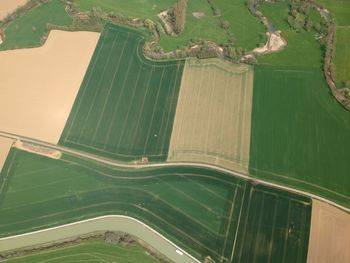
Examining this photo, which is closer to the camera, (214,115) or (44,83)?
(214,115)

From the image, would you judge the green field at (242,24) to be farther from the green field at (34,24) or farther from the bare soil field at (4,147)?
the bare soil field at (4,147)

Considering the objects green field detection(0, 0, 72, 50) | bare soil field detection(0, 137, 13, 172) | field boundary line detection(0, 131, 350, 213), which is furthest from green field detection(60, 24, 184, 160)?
green field detection(0, 0, 72, 50)

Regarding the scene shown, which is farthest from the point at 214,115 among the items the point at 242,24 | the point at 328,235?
the point at 328,235

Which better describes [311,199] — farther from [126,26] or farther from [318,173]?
[126,26]

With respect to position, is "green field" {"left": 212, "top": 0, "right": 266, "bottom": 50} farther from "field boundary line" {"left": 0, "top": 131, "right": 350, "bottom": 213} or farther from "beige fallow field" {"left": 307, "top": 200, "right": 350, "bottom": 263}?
"beige fallow field" {"left": 307, "top": 200, "right": 350, "bottom": 263}

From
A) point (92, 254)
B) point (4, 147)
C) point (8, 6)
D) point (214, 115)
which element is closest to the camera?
point (92, 254)

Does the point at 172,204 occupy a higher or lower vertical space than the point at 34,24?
lower

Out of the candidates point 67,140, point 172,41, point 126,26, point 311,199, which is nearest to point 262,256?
point 311,199

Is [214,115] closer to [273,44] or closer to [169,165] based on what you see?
[169,165]
